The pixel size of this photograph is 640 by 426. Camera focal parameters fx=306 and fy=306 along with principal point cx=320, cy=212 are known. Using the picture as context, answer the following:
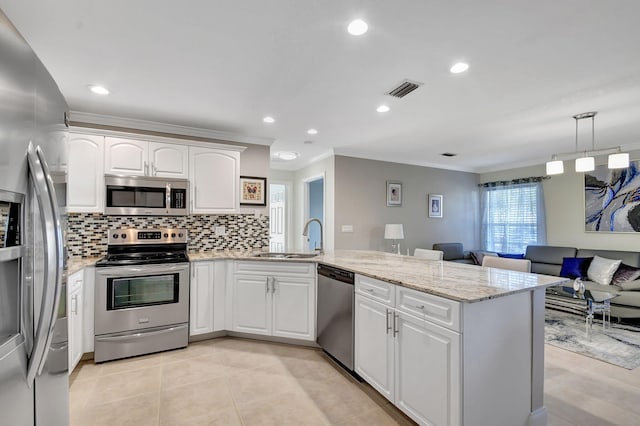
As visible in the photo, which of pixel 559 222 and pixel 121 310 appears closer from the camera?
pixel 121 310

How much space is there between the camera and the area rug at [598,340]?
2.88 metres

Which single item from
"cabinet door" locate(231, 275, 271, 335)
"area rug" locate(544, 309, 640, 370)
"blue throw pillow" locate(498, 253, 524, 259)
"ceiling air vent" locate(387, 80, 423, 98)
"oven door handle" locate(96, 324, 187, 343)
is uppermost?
"ceiling air vent" locate(387, 80, 423, 98)

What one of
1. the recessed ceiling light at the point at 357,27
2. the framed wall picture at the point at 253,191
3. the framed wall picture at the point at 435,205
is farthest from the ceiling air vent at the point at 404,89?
the framed wall picture at the point at 435,205

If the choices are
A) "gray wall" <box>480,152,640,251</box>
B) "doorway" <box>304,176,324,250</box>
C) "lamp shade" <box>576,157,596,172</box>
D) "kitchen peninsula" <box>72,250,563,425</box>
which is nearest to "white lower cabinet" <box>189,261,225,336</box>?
"kitchen peninsula" <box>72,250,563,425</box>

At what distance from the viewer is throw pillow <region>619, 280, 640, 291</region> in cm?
384

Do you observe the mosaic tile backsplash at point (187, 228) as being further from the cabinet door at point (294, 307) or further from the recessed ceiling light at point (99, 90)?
the recessed ceiling light at point (99, 90)

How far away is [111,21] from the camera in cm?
177

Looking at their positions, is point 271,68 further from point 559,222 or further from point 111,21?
point 559,222

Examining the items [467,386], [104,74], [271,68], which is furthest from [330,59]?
[467,386]

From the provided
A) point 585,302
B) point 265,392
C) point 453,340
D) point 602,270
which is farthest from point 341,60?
point 602,270

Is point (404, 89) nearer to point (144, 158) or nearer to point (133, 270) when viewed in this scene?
point (144, 158)

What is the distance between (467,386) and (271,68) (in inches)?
94.1

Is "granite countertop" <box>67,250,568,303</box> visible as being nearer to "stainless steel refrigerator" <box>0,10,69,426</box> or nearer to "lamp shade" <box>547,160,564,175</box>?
"stainless steel refrigerator" <box>0,10,69,426</box>

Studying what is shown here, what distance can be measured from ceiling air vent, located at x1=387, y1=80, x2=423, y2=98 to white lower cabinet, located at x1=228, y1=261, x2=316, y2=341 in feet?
5.82
